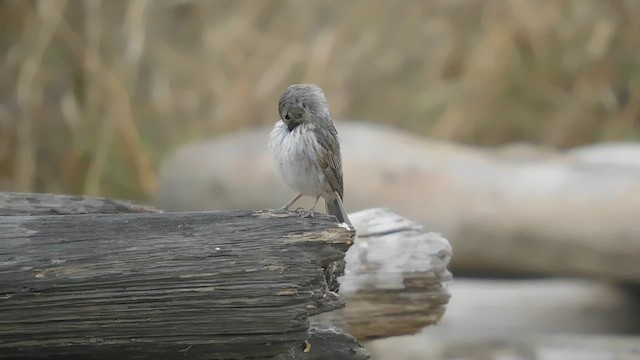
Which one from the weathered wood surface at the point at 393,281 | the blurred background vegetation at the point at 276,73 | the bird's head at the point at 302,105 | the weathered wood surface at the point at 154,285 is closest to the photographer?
the weathered wood surface at the point at 154,285

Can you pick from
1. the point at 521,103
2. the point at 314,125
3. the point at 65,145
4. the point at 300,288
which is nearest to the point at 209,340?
the point at 300,288

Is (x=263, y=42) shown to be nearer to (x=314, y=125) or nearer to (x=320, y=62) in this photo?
(x=320, y=62)

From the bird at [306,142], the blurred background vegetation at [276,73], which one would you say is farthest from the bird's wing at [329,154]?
the blurred background vegetation at [276,73]

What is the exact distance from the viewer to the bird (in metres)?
2.76

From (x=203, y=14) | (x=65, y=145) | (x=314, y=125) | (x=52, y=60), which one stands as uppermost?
(x=203, y=14)

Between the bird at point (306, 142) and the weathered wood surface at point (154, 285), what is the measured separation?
52cm

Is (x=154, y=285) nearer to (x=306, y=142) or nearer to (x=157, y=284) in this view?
(x=157, y=284)

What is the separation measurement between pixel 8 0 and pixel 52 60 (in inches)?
19.8

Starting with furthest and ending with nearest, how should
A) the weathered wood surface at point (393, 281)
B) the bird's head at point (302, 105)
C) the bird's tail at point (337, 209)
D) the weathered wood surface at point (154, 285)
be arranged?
the weathered wood surface at point (393, 281) → the bird's tail at point (337, 209) → the bird's head at point (302, 105) → the weathered wood surface at point (154, 285)

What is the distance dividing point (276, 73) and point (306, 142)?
13.4 ft

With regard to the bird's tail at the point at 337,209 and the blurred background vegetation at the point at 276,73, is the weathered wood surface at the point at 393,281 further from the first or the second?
the blurred background vegetation at the point at 276,73

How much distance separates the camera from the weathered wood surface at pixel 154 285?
7.11 feet

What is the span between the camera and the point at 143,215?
2.29 meters

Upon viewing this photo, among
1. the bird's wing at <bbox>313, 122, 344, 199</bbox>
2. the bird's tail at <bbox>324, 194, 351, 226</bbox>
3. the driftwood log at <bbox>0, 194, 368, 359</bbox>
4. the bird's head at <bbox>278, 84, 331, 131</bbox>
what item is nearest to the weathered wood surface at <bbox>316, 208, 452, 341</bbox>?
the bird's tail at <bbox>324, 194, 351, 226</bbox>
